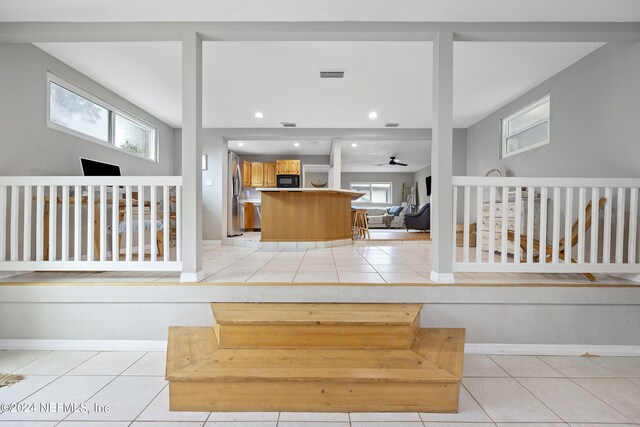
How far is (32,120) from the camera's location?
301cm

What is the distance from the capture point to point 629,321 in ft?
7.64

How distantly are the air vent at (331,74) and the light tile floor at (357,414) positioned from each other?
326 cm

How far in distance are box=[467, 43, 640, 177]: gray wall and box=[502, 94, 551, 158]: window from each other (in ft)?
0.36

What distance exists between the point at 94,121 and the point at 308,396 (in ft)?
14.2

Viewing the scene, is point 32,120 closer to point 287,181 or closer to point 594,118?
point 287,181

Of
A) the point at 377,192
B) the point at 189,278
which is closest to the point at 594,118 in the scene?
the point at 189,278

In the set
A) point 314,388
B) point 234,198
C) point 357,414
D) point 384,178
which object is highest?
point 384,178

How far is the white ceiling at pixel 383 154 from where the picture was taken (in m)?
8.00

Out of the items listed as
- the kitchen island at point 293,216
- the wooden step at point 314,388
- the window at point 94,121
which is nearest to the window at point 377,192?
the kitchen island at point 293,216

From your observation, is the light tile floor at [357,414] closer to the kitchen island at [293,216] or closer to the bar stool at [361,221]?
the kitchen island at [293,216]

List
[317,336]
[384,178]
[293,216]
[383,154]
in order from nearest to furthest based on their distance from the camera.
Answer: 1. [317,336]
2. [293,216]
3. [383,154]
4. [384,178]

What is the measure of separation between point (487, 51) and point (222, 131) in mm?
4621

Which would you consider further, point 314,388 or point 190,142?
point 190,142

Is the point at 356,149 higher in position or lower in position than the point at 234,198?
higher
